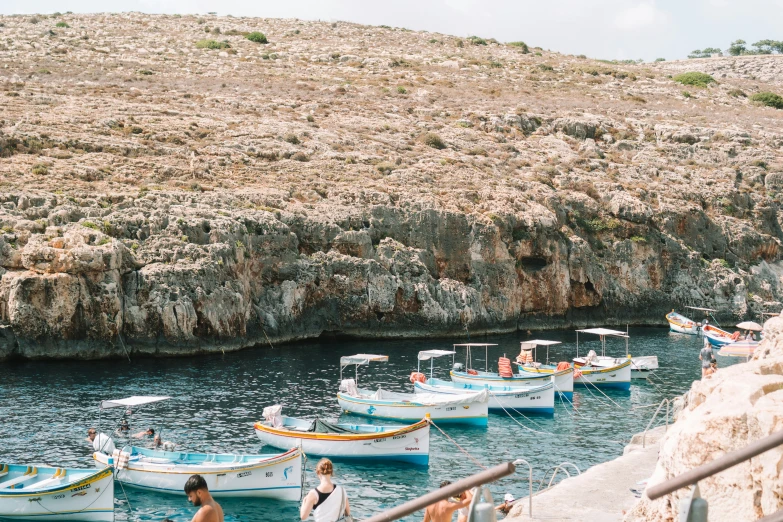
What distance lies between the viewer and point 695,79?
5477 inches

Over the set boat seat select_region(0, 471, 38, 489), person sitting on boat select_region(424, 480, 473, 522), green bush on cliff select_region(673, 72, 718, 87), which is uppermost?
green bush on cliff select_region(673, 72, 718, 87)

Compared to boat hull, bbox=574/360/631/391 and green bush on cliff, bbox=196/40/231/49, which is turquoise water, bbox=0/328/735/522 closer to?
boat hull, bbox=574/360/631/391

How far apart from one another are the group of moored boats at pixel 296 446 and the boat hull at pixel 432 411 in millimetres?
51

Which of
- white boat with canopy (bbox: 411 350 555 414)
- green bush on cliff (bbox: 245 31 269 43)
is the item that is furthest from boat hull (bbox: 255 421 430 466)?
green bush on cliff (bbox: 245 31 269 43)

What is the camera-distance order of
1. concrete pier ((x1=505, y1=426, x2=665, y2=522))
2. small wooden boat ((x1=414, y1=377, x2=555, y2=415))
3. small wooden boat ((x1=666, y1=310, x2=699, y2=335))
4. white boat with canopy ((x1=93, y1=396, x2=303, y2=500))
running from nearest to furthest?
concrete pier ((x1=505, y1=426, x2=665, y2=522))
white boat with canopy ((x1=93, y1=396, x2=303, y2=500))
small wooden boat ((x1=414, y1=377, x2=555, y2=415))
small wooden boat ((x1=666, y1=310, x2=699, y2=335))

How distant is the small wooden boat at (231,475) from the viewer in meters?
28.4

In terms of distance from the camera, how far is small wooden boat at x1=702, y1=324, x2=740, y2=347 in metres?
69.1

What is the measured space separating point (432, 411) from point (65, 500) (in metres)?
19.8

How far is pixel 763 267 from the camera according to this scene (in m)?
90.8

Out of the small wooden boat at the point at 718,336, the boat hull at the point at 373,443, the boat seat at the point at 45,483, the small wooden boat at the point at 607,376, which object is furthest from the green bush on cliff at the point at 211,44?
the boat seat at the point at 45,483

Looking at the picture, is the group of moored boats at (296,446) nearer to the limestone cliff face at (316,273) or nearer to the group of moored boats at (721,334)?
the group of moored boats at (721,334)

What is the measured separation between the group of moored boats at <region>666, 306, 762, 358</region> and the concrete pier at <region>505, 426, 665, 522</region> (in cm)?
3302

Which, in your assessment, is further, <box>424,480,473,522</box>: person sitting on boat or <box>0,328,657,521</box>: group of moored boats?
<box>0,328,657,521</box>: group of moored boats

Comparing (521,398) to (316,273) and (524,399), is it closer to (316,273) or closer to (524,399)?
(524,399)
